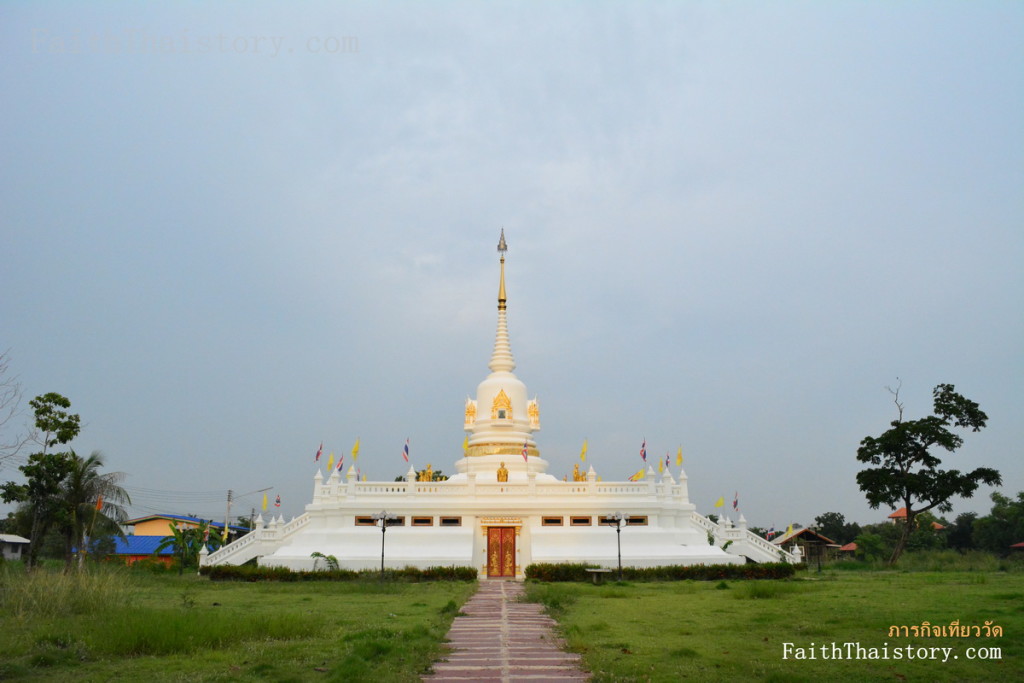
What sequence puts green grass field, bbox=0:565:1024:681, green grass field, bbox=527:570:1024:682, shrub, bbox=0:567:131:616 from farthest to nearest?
shrub, bbox=0:567:131:616, green grass field, bbox=527:570:1024:682, green grass field, bbox=0:565:1024:681

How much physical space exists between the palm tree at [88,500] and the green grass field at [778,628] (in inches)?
869

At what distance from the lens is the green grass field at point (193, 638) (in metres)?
11.8

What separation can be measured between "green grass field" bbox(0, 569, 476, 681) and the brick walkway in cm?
45

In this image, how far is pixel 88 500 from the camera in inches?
1432

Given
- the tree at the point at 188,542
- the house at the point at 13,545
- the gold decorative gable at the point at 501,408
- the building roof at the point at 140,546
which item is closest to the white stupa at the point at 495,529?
the gold decorative gable at the point at 501,408

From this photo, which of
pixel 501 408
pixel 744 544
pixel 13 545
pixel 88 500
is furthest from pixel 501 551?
pixel 13 545

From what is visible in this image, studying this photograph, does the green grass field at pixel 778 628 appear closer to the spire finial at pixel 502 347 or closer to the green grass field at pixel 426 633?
the green grass field at pixel 426 633

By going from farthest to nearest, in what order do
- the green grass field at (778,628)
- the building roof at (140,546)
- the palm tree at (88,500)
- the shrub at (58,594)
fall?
the building roof at (140,546)
the palm tree at (88,500)
the shrub at (58,594)
the green grass field at (778,628)

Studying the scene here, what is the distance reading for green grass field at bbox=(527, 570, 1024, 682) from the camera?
12062 mm

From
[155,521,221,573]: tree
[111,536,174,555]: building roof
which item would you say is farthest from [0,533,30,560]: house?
[155,521,221,573]: tree

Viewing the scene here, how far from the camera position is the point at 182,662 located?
495 inches

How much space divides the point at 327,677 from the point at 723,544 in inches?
1205

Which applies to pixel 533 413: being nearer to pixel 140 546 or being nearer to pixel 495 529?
pixel 495 529

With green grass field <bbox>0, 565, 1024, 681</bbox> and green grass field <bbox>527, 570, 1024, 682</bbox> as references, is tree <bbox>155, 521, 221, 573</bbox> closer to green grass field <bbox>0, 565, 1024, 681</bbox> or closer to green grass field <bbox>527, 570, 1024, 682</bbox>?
green grass field <bbox>0, 565, 1024, 681</bbox>
